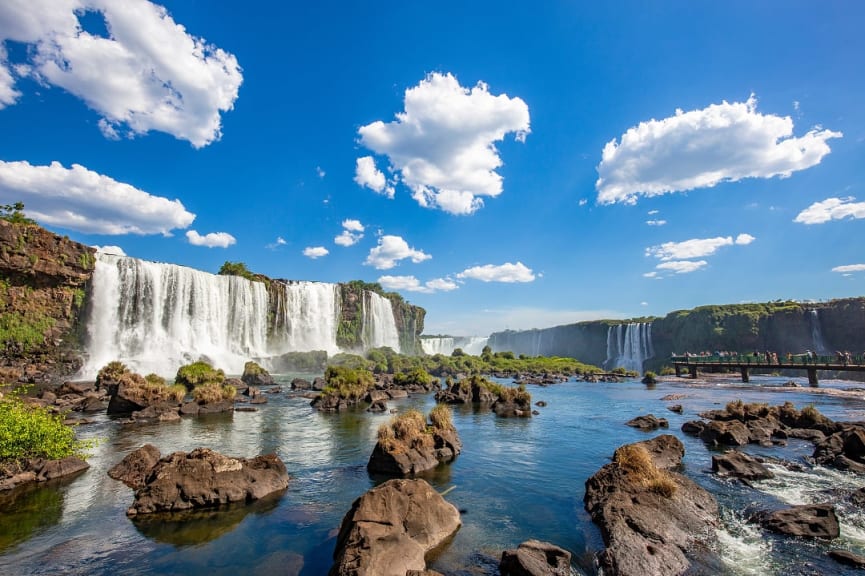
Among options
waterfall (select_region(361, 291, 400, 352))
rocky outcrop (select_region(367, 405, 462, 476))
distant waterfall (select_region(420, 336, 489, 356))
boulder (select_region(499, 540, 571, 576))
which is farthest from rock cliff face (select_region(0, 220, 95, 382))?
distant waterfall (select_region(420, 336, 489, 356))

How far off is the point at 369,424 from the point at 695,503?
1945 centimetres

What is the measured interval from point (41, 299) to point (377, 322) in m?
68.5

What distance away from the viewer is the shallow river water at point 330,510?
31.5ft

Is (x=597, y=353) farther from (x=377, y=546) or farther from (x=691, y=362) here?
(x=377, y=546)

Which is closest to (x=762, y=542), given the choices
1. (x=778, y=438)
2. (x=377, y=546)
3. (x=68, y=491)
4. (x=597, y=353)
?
(x=377, y=546)

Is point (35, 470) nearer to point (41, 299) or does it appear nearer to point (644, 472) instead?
point (644, 472)

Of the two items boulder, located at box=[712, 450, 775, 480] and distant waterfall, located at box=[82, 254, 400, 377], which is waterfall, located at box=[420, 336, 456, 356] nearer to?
distant waterfall, located at box=[82, 254, 400, 377]

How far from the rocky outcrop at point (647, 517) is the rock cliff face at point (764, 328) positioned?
337 feet

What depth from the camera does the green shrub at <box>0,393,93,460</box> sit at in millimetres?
14062

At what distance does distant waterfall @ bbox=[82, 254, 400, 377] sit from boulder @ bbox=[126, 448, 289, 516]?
48065 mm

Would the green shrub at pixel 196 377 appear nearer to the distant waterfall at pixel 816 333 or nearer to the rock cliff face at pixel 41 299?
the rock cliff face at pixel 41 299

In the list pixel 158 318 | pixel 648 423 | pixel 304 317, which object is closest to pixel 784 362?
pixel 648 423

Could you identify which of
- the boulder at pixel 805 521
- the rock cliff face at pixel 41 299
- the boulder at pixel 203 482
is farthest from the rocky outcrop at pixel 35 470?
the rock cliff face at pixel 41 299

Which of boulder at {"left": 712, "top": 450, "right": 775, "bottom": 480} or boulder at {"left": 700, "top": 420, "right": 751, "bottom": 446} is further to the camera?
boulder at {"left": 700, "top": 420, "right": 751, "bottom": 446}
